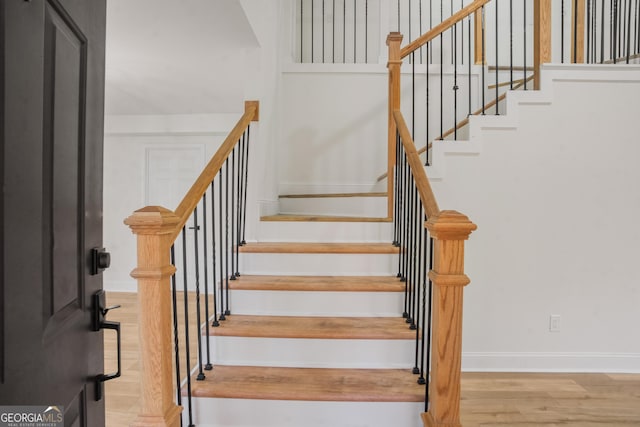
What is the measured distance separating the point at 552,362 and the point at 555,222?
1.02 metres

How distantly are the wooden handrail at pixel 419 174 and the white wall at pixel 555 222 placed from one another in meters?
0.46

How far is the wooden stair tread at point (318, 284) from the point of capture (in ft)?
7.32

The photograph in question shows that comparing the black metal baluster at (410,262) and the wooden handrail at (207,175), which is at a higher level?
the wooden handrail at (207,175)

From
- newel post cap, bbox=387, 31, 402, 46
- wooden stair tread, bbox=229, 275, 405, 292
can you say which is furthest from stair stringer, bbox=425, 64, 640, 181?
wooden stair tread, bbox=229, 275, 405, 292

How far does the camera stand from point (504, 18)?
429cm

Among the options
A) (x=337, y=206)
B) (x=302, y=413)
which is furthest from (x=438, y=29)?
(x=302, y=413)

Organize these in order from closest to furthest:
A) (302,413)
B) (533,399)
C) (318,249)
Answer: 1. (302,413)
2. (533,399)
3. (318,249)

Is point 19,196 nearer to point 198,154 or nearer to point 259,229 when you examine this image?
point 259,229

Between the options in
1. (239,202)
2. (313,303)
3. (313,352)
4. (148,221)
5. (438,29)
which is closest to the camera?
(148,221)

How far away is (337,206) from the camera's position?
139 inches

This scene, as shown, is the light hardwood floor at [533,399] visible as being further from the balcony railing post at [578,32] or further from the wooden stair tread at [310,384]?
the balcony railing post at [578,32]

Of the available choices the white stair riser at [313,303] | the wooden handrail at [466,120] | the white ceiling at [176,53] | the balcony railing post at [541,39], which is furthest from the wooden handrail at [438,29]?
the white stair riser at [313,303]

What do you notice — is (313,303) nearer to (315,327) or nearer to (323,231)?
(315,327)

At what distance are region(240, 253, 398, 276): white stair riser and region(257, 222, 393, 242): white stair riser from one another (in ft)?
0.95
